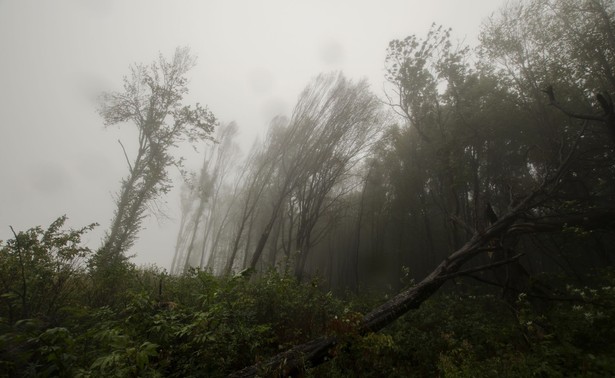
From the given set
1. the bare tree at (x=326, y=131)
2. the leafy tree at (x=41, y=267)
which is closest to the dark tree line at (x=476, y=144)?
the bare tree at (x=326, y=131)

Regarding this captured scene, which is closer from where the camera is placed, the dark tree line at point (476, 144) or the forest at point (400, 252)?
the forest at point (400, 252)

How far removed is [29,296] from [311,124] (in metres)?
10.7

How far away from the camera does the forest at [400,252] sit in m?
4.34

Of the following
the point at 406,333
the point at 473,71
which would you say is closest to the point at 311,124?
the point at 473,71

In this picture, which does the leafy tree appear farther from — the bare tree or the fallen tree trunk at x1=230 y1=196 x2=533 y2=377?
the bare tree

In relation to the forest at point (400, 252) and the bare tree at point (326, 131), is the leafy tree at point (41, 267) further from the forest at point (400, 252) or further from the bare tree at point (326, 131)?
the bare tree at point (326, 131)

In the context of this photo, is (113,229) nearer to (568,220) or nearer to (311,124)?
(311,124)

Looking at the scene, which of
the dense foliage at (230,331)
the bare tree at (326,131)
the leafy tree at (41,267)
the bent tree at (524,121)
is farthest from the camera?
the bare tree at (326,131)

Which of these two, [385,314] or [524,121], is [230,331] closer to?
[385,314]

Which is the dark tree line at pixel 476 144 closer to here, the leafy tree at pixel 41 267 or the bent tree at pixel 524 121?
the bent tree at pixel 524 121

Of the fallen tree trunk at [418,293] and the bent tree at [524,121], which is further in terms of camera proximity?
the bent tree at [524,121]

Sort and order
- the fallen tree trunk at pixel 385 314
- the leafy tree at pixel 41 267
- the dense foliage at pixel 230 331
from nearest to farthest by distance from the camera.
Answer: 1. the dense foliage at pixel 230 331
2. the fallen tree trunk at pixel 385 314
3. the leafy tree at pixel 41 267

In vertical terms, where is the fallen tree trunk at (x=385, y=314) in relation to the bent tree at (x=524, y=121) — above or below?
below

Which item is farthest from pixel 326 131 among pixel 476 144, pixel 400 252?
pixel 400 252
